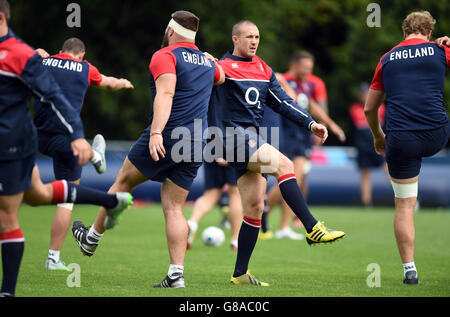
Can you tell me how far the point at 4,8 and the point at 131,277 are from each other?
2958mm

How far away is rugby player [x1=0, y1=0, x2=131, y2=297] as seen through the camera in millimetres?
5398

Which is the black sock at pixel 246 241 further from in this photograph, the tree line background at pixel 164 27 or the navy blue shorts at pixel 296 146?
the tree line background at pixel 164 27

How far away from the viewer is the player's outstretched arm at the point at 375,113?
23.6 ft

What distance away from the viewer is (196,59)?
6547 mm

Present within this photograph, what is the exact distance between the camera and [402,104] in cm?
685

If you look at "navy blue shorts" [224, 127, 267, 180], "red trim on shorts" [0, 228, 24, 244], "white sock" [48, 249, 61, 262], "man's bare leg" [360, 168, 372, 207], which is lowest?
"man's bare leg" [360, 168, 372, 207]

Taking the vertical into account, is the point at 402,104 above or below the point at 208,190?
above

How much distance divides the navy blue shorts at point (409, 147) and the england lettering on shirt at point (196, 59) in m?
1.86

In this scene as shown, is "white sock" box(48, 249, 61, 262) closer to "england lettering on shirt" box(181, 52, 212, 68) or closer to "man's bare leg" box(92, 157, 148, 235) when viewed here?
"man's bare leg" box(92, 157, 148, 235)

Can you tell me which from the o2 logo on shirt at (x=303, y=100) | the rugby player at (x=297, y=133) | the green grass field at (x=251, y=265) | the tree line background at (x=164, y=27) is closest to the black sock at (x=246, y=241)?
the green grass field at (x=251, y=265)

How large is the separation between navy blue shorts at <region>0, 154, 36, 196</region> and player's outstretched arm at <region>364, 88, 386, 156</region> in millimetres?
3351

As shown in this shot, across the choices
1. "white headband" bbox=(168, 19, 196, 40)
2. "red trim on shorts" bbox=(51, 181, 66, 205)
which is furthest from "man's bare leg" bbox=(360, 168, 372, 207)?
"red trim on shorts" bbox=(51, 181, 66, 205)
